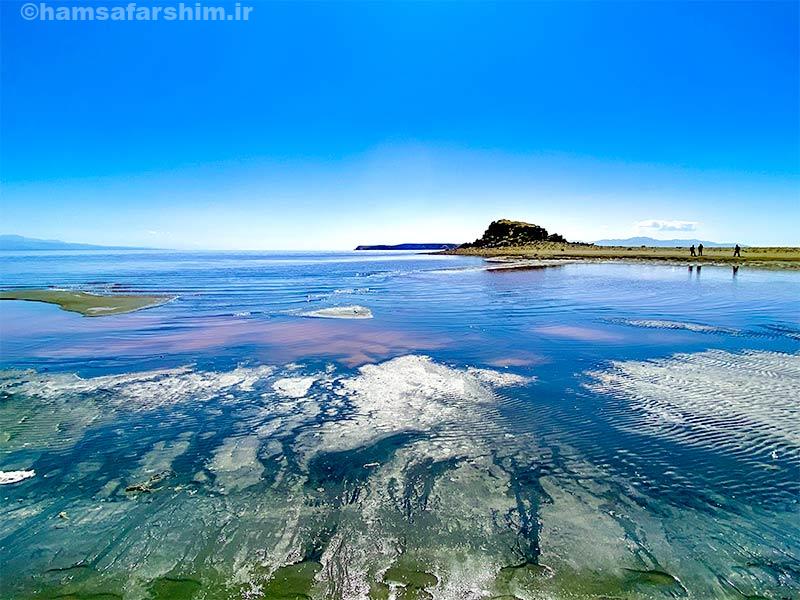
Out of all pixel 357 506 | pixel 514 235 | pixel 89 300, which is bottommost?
pixel 357 506

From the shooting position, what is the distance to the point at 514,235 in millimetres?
143875

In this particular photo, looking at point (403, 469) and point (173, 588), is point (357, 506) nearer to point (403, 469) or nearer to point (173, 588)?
point (403, 469)

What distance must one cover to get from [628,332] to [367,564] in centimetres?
1526

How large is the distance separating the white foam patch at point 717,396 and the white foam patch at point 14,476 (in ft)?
35.2

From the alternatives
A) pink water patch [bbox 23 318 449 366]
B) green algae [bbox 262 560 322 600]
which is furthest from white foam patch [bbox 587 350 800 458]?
green algae [bbox 262 560 322 600]

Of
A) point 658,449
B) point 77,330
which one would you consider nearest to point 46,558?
point 658,449

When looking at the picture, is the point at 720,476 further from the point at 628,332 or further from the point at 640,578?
the point at 628,332

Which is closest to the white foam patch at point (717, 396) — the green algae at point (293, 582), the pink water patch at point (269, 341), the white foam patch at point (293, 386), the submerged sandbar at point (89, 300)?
the pink water patch at point (269, 341)

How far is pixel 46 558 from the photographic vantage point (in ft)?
16.9

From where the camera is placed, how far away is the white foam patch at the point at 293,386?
10.5m

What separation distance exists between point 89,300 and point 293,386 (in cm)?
2287

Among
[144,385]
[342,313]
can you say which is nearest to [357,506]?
[144,385]

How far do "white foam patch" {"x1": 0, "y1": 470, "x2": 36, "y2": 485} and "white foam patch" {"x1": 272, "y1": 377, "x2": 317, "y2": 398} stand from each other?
475cm

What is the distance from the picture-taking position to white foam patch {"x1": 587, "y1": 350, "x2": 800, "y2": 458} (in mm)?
7812
